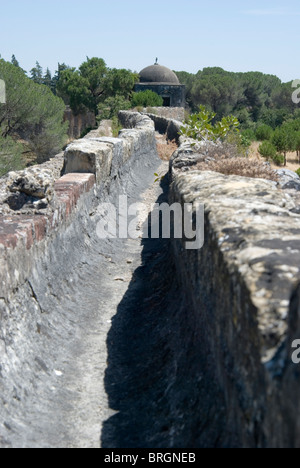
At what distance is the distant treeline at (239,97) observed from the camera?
52062mm

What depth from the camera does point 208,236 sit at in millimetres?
3012

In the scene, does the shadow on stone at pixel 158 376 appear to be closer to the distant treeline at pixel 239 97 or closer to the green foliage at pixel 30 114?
the green foliage at pixel 30 114

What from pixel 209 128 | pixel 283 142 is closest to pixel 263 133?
pixel 283 142

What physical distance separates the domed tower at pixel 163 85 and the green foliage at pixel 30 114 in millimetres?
15316

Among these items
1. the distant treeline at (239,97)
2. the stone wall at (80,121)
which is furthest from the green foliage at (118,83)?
the distant treeline at (239,97)

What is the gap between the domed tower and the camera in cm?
4512

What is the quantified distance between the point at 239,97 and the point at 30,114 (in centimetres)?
3150

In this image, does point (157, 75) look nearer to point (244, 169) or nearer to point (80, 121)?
point (80, 121)

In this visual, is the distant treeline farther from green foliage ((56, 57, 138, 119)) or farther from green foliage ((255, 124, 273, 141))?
green foliage ((255, 124, 273, 141))

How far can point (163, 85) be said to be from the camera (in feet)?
149

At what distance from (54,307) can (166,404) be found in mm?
1463

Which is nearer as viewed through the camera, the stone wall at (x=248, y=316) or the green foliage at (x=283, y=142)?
the stone wall at (x=248, y=316)
